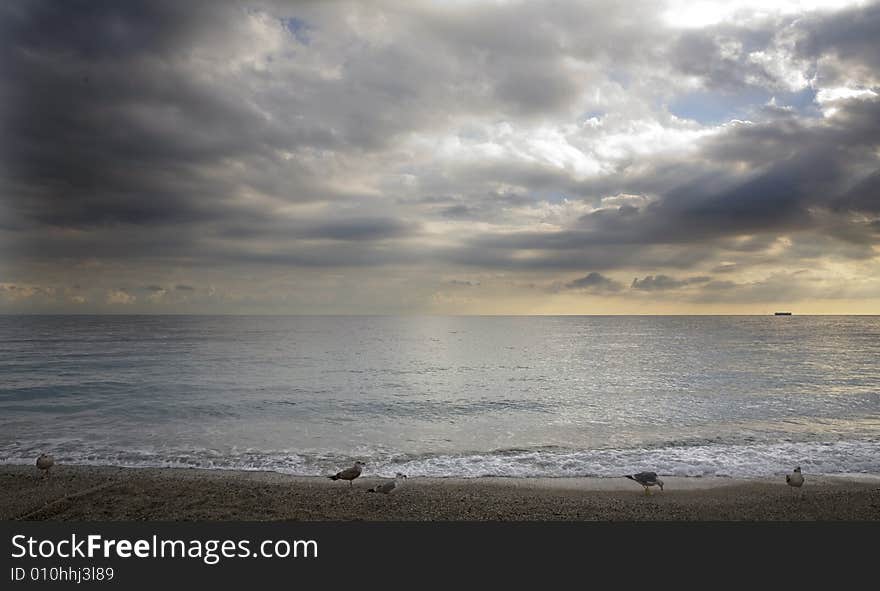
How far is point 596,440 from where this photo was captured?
18.6 m

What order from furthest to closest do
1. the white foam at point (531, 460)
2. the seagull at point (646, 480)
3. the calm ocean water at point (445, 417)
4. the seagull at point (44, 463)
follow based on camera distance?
the calm ocean water at point (445, 417) → the white foam at point (531, 460) → the seagull at point (44, 463) → the seagull at point (646, 480)

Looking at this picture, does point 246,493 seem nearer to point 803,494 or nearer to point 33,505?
point 33,505

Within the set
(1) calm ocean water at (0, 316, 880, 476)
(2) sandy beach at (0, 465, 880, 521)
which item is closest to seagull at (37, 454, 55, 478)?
(2) sandy beach at (0, 465, 880, 521)

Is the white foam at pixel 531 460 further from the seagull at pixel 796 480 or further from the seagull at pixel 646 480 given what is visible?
the seagull at pixel 646 480

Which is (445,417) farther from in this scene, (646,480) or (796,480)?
(796,480)

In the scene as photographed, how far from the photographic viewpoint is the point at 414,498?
38.3 ft

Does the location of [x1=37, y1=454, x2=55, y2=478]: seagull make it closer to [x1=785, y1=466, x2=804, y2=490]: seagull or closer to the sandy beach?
the sandy beach

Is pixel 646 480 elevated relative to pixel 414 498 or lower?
elevated

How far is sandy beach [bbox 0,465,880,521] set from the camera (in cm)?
1055

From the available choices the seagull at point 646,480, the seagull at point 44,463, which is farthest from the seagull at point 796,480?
the seagull at point 44,463

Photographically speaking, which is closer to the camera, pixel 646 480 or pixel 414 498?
pixel 414 498

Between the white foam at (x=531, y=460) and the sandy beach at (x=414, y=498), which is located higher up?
the sandy beach at (x=414, y=498)

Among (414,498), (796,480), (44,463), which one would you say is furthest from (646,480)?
(44,463)

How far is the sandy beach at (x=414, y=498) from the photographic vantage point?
1055 cm
